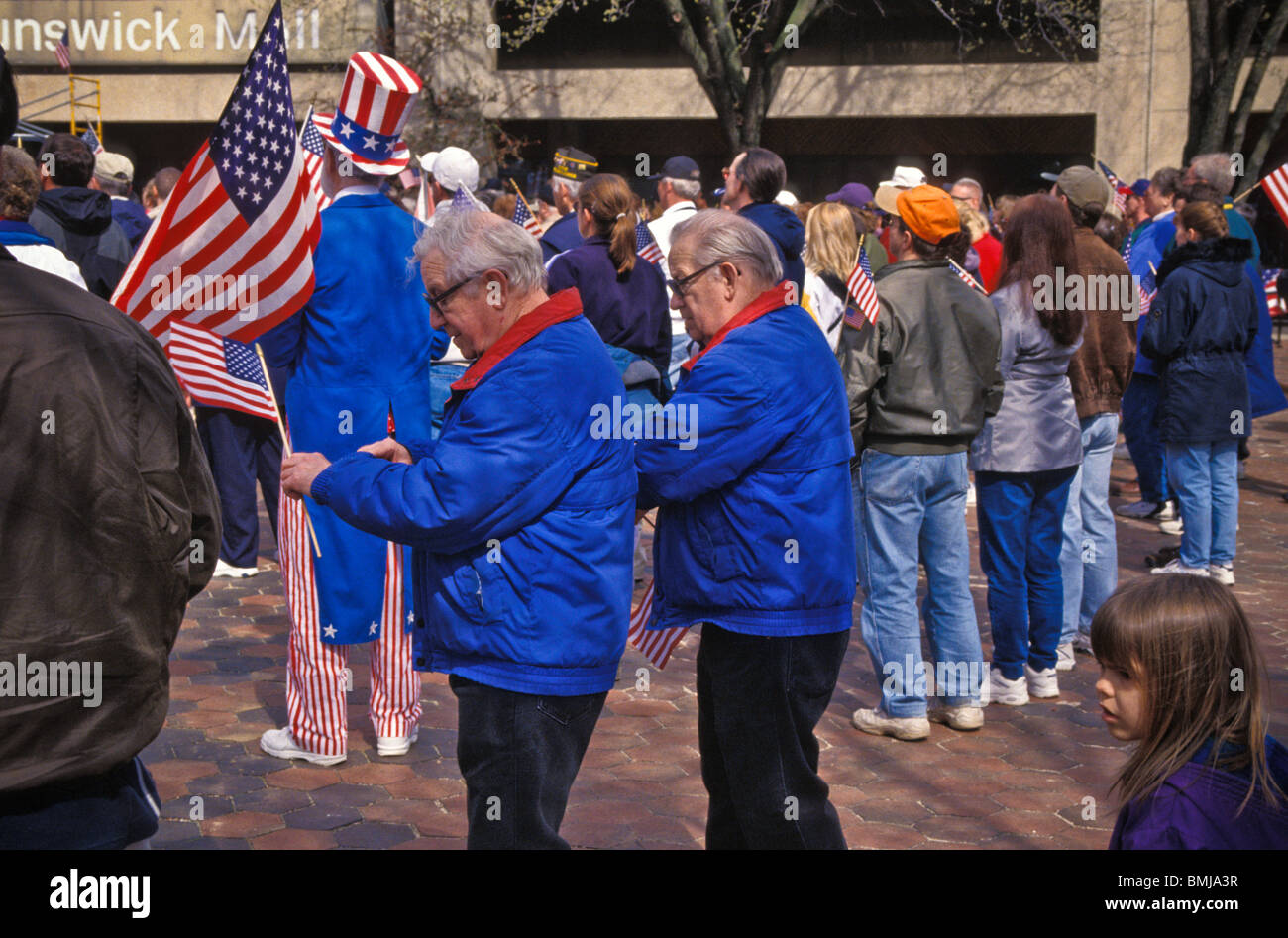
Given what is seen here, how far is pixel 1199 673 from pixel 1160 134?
25466 mm

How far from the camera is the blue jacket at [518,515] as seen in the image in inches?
123

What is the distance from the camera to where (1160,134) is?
25.7 metres

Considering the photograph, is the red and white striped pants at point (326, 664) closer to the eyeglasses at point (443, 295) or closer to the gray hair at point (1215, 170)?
the eyeglasses at point (443, 295)

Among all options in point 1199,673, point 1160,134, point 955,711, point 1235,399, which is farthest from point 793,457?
point 1160,134

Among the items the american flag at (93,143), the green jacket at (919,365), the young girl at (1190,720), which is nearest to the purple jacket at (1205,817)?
the young girl at (1190,720)

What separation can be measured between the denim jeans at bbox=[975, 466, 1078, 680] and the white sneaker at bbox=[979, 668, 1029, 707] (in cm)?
3

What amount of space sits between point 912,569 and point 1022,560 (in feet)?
2.33

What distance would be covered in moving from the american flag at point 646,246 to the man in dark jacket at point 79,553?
5012 mm

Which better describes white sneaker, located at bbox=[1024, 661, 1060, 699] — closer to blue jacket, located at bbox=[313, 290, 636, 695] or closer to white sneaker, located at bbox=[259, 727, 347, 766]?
white sneaker, located at bbox=[259, 727, 347, 766]

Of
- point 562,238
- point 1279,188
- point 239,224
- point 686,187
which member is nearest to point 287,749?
point 239,224

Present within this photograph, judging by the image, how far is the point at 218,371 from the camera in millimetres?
4918
